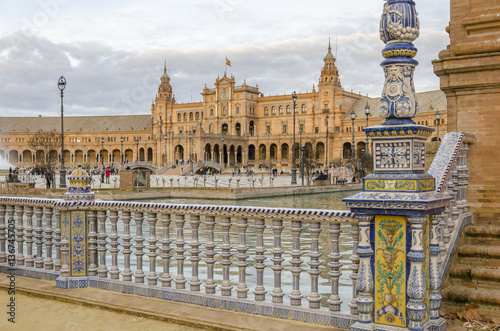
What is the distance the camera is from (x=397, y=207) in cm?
376

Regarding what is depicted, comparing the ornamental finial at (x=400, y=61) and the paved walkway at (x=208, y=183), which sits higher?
the ornamental finial at (x=400, y=61)

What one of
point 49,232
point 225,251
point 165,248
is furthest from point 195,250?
point 49,232

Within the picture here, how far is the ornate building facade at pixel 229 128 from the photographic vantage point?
84.3 meters

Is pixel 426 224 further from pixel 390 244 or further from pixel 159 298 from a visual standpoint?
pixel 159 298

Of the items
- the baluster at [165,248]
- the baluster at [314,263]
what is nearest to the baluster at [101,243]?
the baluster at [165,248]

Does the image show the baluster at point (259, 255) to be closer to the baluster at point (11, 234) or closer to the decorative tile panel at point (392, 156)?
the decorative tile panel at point (392, 156)

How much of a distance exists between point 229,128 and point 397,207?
94440 millimetres

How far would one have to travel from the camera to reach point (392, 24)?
13.1 feet

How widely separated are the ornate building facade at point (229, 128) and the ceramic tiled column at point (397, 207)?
70.1 m

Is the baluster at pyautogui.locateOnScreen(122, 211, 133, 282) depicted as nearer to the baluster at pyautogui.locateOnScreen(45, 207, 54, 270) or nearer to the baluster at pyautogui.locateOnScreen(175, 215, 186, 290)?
the baluster at pyautogui.locateOnScreen(175, 215, 186, 290)

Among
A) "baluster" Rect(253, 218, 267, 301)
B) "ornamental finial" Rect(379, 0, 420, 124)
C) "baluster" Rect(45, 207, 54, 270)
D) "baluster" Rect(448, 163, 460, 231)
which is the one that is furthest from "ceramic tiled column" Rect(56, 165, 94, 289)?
"baluster" Rect(448, 163, 460, 231)

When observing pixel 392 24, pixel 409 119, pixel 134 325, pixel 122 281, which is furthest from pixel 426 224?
A: pixel 122 281

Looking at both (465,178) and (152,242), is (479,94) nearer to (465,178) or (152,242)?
(465,178)

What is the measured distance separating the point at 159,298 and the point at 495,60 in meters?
5.33
